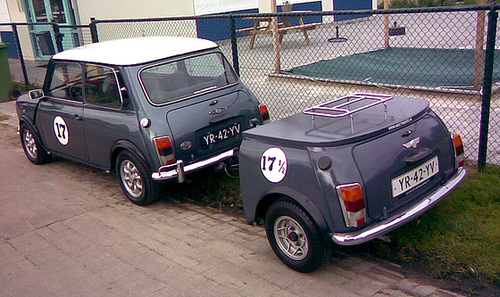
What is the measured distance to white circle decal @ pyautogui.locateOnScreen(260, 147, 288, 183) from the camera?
387cm

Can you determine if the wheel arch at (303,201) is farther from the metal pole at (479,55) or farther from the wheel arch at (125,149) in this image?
the metal pole at (479,55)

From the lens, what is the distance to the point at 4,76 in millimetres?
12008

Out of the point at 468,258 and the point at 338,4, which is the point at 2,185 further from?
the point at 338,4

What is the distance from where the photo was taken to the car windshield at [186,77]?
5562 millimetres

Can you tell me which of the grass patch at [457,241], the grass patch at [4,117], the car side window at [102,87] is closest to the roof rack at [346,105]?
the grass patch at [457,241]

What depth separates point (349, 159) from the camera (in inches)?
141

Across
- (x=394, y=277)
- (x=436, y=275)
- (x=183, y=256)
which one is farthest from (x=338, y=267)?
(x=183, y=256)

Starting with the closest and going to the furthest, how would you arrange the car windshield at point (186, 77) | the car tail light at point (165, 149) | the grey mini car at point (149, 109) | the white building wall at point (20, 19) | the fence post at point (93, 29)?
1. the car tail light at point (165, 149)
2. the grey mini car at point (149, 109)
3. the car windshield at point (186, 77)
4. the fence post at point (93, 29)
5. the white building wall at point (20, 19)

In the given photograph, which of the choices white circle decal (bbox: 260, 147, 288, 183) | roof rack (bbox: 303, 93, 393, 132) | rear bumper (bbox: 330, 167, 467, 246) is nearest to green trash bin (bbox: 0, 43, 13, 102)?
roof rack (bbox: 303, 93, 393, 132)

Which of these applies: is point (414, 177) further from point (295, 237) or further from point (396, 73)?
point (396, 73)

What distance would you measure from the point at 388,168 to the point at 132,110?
2.95 metres

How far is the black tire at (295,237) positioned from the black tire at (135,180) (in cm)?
184

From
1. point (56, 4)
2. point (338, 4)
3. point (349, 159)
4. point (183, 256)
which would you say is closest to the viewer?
point (349, 159)

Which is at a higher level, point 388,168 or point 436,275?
point 388,168
